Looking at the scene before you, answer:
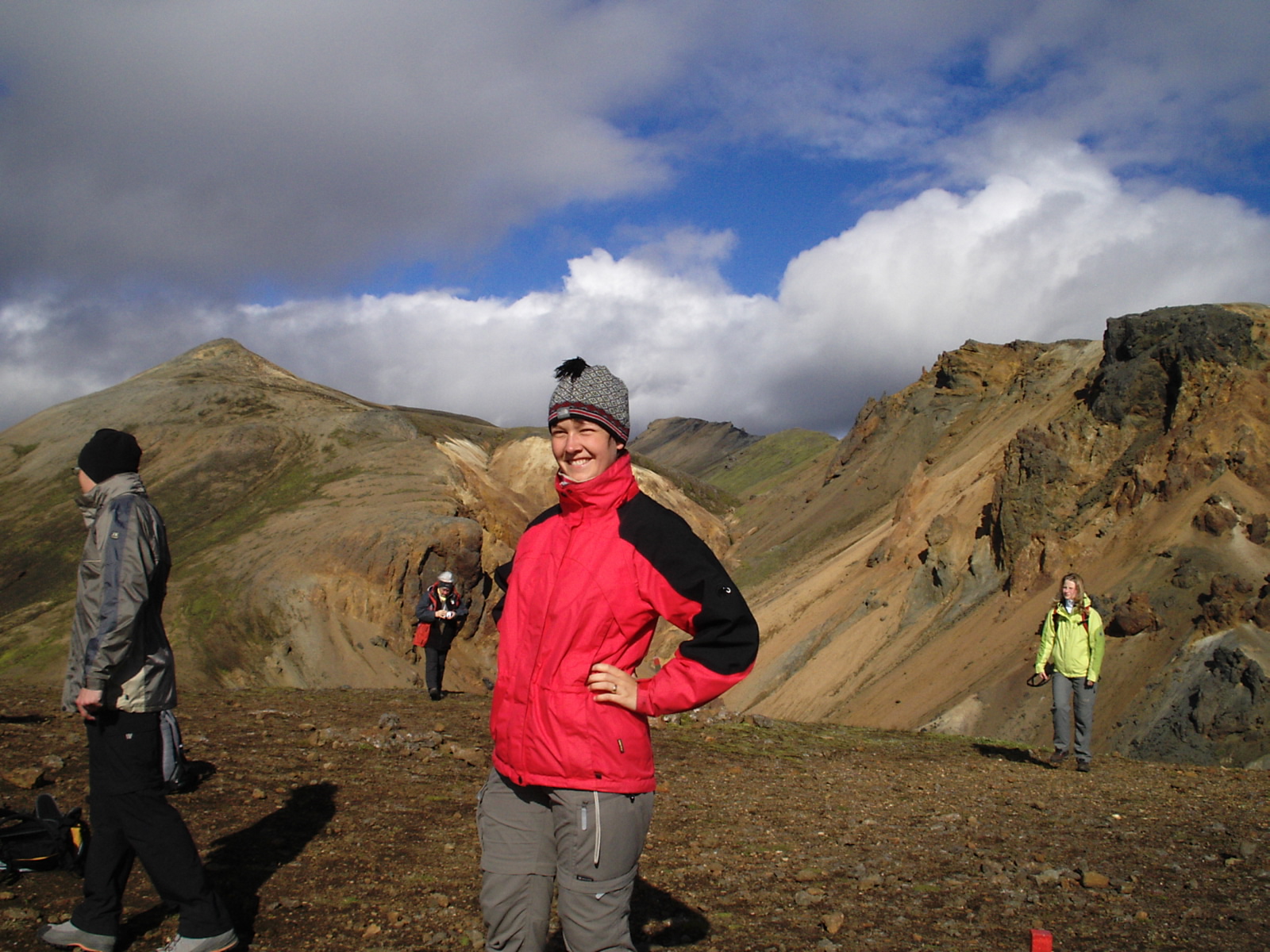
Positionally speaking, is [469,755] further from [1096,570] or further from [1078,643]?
[1096,570]

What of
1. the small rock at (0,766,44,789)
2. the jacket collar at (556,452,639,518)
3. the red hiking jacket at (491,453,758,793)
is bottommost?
the small rock at (0,766,44,789)

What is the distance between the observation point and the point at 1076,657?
8359 mm

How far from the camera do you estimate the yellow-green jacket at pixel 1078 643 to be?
8297 millimetres

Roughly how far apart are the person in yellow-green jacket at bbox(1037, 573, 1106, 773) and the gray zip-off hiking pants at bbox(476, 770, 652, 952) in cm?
719

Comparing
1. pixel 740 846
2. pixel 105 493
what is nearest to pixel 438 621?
pixel 740 846

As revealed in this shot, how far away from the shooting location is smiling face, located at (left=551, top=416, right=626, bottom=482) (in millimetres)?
2846

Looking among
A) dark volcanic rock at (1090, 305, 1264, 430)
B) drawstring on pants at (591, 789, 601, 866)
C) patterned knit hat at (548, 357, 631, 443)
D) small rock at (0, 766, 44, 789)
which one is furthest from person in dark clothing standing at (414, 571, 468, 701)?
dark volcanic rock at (1090, 305, 1264, 430)

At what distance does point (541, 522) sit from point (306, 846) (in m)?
3.06

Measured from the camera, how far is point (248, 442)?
35.2 m

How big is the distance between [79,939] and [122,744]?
81cm

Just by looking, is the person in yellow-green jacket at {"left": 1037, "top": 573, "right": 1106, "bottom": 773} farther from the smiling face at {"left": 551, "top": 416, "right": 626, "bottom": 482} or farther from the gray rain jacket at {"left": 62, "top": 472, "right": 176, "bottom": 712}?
the gray rain jacket at {"left": 62, "top": 472, "right": 176, "bottom": 712}

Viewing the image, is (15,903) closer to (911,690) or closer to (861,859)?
(861,859)

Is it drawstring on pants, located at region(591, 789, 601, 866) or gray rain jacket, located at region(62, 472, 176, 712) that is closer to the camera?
drawstring on pants, located at region(591, 789, 601, 866)

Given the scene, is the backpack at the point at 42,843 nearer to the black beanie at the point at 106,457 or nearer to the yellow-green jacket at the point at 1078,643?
the black beanie at the point at 106,457
